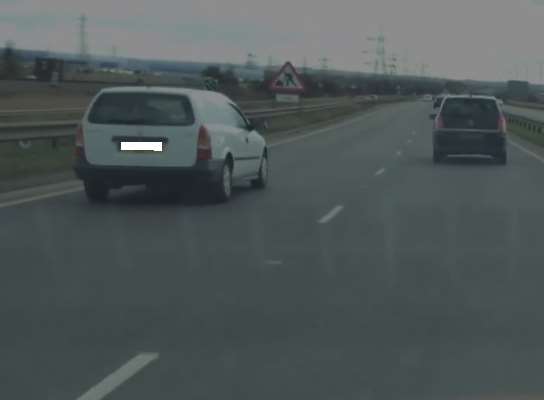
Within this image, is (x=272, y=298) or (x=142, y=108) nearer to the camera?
(x=272, y=298)

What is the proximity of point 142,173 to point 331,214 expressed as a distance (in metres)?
2.75

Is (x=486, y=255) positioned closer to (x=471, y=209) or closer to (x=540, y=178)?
(x=471, y=209)

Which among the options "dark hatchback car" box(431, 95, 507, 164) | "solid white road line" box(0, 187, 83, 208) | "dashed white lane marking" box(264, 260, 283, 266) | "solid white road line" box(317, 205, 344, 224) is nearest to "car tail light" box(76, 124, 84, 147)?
"solid white road line" box(0, 187, 83, 208)

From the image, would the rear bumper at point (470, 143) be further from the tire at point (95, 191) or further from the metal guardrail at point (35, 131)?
the tire at point (95, 191)

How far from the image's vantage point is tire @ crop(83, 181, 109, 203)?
18658 millimetres

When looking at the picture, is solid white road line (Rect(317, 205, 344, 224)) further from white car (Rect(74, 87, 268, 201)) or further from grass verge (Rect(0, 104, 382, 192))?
grass verge (Rect(0, 104, 382, 192))

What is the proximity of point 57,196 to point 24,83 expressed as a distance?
66053mm

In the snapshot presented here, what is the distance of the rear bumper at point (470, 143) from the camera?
31.3m

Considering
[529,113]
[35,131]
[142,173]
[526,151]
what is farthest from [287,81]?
[529,113]

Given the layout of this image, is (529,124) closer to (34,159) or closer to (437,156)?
(437,156)

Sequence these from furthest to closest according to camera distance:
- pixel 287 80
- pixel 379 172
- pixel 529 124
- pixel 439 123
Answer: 1. pixel 529 124
2. pixel 287 80
3. pixel 439 123
4. pixel 379 172

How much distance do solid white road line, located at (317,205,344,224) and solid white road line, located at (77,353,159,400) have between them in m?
8.56

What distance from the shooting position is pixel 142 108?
61.2 feet

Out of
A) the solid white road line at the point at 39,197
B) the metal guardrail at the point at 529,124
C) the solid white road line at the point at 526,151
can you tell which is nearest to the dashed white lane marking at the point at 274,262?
the solid white road line at the point at 39,197
